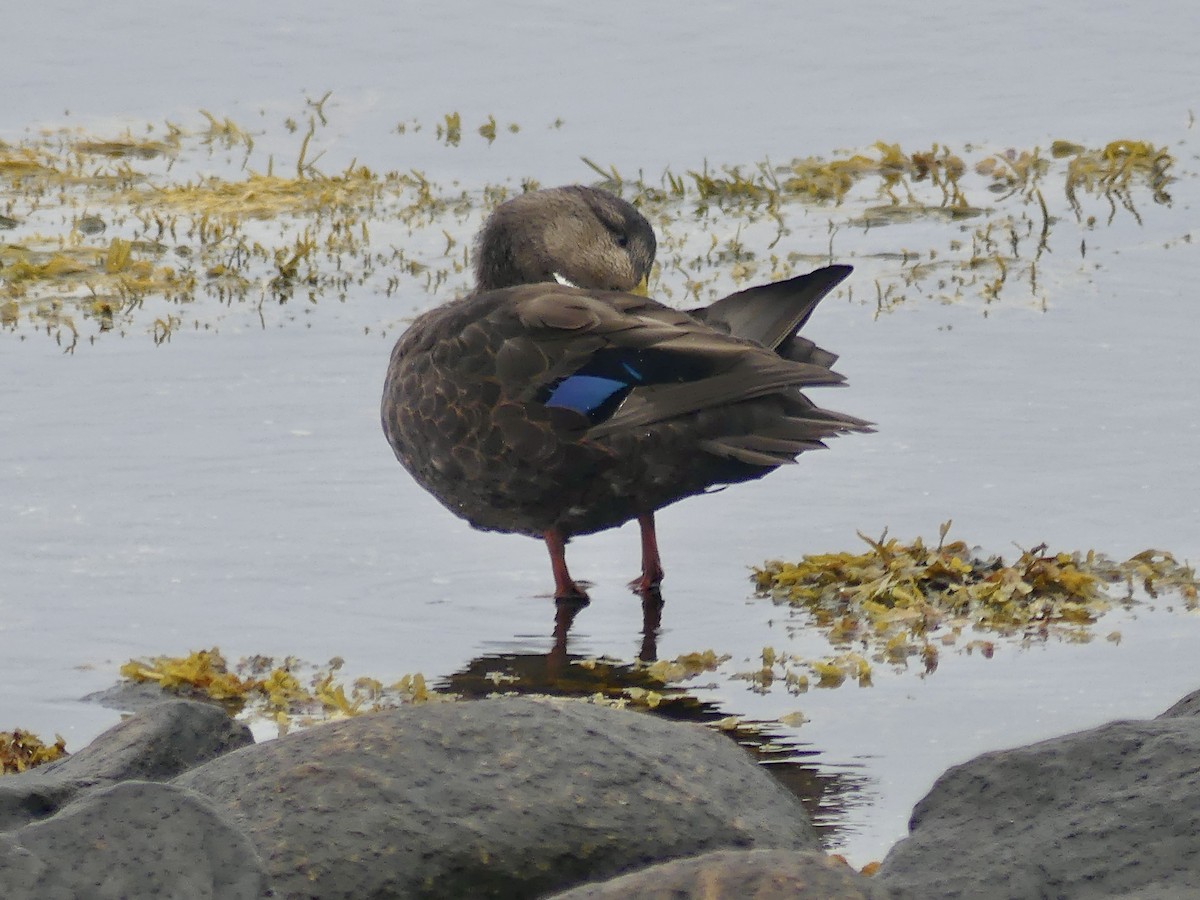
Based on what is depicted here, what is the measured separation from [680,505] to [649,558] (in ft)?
3.88

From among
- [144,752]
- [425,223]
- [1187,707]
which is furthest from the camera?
[425,223]

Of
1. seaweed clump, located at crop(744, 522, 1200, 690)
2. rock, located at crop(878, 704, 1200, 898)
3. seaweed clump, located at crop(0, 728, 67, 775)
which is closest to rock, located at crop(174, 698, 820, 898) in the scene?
rock, located at crop(878, 704, 1200, 898)

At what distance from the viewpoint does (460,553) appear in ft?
27.2

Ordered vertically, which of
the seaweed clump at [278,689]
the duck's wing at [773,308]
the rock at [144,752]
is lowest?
the seaweed clump at [278,689]

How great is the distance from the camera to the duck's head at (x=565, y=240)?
877cm

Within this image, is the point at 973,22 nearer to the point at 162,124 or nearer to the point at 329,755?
the point at 162,124

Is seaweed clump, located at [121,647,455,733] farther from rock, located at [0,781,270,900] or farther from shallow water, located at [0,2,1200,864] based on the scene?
rock, located at [0,781,270,900]

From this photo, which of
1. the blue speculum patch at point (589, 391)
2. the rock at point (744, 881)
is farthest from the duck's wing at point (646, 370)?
the rock at point (744, 881)

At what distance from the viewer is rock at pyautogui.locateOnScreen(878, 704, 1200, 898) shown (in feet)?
14.5

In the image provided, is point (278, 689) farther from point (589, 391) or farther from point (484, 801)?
point (484, 801)

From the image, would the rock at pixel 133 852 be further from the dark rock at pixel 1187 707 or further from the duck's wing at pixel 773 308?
the duck's wing at pixel 773 308

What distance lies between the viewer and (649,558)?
25.7 feet

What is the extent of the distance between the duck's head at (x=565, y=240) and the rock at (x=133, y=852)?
463 cm

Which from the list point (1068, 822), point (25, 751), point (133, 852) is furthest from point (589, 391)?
point (133, 852)
